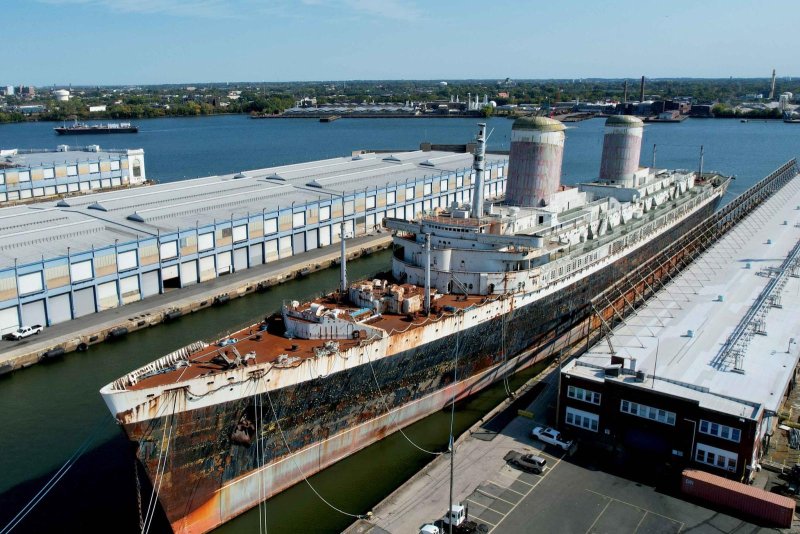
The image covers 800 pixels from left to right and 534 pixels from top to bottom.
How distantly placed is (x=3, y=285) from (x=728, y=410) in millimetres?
30989

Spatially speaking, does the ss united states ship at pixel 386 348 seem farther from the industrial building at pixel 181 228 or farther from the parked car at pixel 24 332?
the industrial building at pixel 181 228

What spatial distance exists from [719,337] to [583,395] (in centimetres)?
769

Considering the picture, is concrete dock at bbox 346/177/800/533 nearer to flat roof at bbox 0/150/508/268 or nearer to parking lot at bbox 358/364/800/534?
parking lot at bbox 358/364/800/534

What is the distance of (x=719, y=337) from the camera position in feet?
85.7

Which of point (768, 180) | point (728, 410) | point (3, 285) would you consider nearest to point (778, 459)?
point (728, 410)

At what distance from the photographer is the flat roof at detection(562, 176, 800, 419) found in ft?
70.5

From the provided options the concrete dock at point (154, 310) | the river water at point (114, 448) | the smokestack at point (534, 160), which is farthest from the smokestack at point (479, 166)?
the concrete dock at point (154, 310)

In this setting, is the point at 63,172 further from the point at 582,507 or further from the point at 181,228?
the point at 582,507

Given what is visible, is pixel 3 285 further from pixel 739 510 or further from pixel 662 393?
pixel 739 510

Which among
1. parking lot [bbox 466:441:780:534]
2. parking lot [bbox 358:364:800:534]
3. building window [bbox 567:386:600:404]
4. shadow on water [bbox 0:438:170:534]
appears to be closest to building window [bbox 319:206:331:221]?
shadow on water [bbox 0:438:170:534]

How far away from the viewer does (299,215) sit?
47.4m

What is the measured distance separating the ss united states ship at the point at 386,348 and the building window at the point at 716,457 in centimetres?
887

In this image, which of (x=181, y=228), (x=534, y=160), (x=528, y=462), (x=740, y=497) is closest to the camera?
(x=740, y=497)

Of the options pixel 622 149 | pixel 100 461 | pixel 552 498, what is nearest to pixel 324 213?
pixel 622 149
